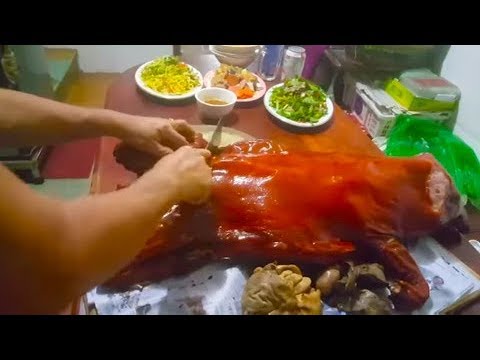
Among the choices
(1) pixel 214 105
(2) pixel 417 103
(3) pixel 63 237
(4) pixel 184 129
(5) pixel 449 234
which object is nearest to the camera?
(3) pixel 63 237

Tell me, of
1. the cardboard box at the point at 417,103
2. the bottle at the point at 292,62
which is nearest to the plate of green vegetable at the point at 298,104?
the bottle at the point at 292,62

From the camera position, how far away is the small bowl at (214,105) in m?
1.65

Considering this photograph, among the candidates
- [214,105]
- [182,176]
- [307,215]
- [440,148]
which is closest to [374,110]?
[440,148]

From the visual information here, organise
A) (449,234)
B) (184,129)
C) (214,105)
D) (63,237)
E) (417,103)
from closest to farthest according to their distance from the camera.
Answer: (63,237) < (184,129) < (449,234) < (214,105) < (417,103)

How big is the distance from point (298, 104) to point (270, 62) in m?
0.40

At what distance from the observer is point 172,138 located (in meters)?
1.18

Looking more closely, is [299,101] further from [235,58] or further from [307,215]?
[307,215]

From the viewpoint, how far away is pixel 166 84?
6.07 ft

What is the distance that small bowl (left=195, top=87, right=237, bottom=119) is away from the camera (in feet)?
5.41

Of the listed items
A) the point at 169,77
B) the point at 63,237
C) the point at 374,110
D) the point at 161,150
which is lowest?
the point at 374,110

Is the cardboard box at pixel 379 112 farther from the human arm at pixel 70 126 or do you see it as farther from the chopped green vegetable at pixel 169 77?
the human arm at pixel 70 126

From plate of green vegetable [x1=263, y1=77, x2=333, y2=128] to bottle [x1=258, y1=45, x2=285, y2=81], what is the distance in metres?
0.22

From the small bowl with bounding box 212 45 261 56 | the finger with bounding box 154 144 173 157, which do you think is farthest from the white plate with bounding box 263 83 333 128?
the finger with bounding box 154 144 173 157

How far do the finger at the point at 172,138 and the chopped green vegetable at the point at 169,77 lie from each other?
0.68 metres
